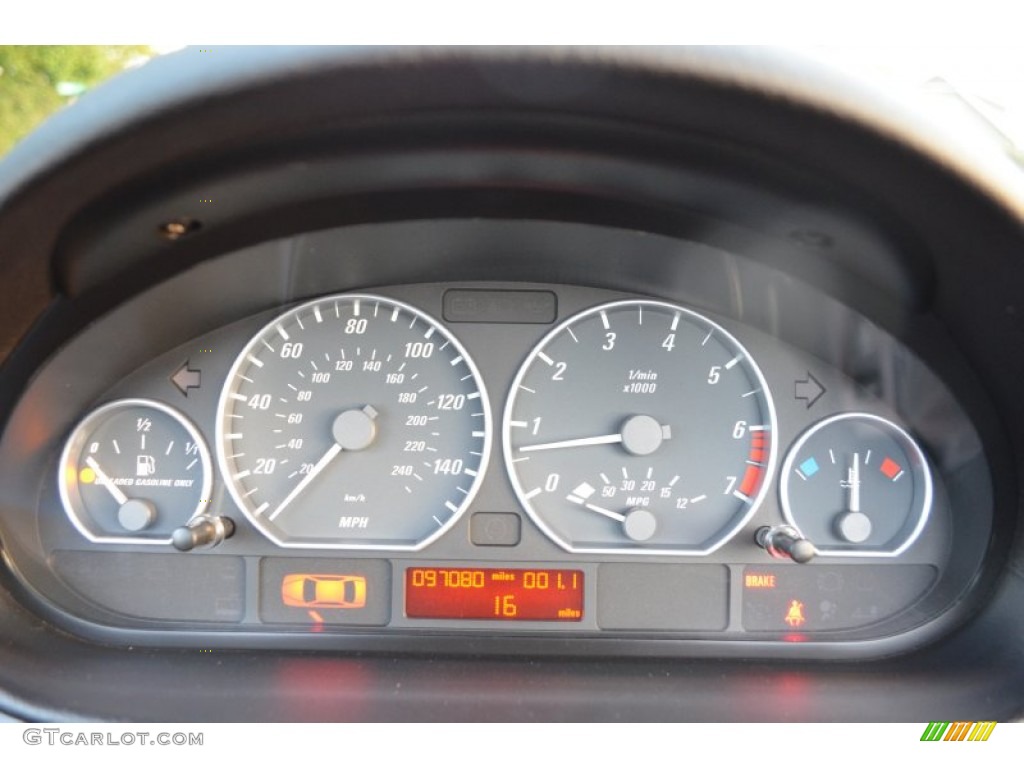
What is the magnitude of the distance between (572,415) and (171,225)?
1.24 metres

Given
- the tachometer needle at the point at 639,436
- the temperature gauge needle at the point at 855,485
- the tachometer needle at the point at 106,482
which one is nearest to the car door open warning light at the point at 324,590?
the tachometer needle at the point at 106,482

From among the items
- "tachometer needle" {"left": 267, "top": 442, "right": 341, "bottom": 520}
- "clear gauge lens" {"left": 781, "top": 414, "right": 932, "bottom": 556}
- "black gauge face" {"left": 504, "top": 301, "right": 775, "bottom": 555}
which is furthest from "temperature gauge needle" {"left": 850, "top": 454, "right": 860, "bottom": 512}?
"tachometer needle" {"left": 267, "top": 442, "right": 341, "bottom": 520}

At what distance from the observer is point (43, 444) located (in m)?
2.50

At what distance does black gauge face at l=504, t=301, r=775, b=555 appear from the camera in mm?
2551

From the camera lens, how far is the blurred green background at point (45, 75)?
1.69 meters

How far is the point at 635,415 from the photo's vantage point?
2.54 meters

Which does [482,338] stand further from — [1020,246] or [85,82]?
[1020,246]

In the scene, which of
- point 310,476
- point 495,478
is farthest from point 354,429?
point 495,478

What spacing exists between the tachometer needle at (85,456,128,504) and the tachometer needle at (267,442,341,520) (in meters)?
0.46

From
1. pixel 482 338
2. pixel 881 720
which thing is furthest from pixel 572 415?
pixel 881 720

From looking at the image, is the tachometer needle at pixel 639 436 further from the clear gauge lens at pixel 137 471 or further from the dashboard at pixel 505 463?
the clear gauge lens at pixel 137 471

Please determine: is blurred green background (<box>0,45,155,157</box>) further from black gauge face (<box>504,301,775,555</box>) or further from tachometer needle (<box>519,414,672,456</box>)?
tachometer needle (<box>519,414,672,456</box>)

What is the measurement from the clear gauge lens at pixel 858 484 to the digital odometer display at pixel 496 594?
73cm
